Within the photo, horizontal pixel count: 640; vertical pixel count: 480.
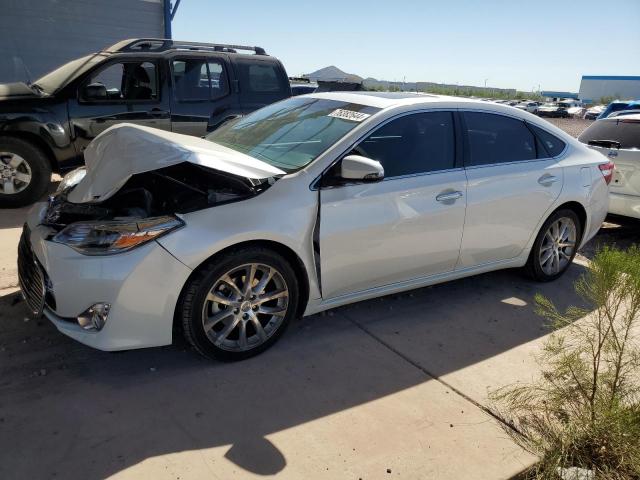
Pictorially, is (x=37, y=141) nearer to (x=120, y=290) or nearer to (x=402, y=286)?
(x=120, y=290)

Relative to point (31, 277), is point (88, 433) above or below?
below

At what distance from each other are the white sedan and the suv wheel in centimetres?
261

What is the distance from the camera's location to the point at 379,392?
315 cm

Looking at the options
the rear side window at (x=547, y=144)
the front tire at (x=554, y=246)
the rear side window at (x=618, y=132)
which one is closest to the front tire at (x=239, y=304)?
the front tire at (x=554, y=246)

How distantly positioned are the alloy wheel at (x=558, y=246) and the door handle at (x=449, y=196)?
1294mm

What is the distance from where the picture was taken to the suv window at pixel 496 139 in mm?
4148

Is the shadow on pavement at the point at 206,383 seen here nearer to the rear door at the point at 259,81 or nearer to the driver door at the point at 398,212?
the driver door at the point at 398,212

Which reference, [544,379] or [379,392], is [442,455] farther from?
[544,379]

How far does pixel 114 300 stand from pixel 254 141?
5.56 feet

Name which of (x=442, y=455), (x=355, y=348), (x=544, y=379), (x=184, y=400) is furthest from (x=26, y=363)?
(x=544, y=379)

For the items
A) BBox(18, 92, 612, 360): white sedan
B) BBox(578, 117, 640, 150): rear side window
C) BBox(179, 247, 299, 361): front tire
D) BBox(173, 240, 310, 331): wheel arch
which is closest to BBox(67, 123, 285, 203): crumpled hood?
BBox(18, 92, 612, 360): white sedan

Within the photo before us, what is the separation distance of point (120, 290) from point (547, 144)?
3.73 m

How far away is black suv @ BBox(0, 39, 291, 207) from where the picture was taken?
6211 mm

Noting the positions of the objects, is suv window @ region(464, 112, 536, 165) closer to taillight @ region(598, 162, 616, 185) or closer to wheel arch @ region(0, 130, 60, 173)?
taillight @ region(598, 162, 616, 185)
